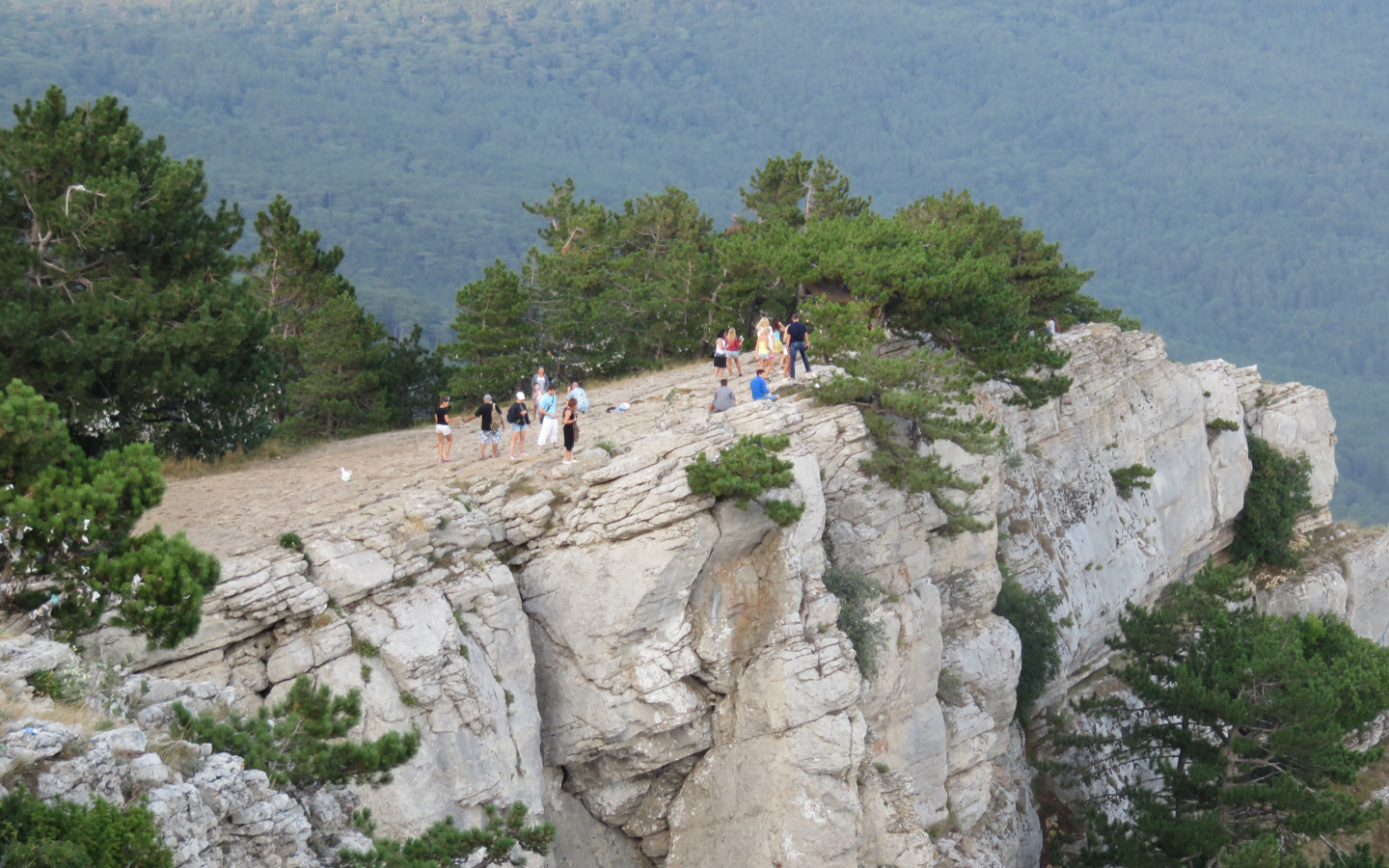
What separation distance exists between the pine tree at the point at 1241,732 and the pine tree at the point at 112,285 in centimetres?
2638

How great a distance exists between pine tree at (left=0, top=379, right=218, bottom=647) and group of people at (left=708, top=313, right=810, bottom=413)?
54.7ft

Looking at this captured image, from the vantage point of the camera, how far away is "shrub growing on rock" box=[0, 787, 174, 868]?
9.91m

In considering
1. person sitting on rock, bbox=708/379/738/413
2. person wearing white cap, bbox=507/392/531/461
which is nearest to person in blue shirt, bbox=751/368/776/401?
person sitting on rock, bbox=708/379/738/413

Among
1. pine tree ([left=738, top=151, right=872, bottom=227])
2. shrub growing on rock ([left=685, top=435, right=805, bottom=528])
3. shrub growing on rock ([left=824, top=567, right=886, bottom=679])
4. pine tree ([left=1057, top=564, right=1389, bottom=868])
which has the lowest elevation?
pine tree ([left=1057, top=564, right=1389, bottom=868])

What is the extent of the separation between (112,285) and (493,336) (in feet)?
43.7

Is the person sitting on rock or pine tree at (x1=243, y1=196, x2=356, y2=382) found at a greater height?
pine tree at (x1=243, y1=196, x2=356, y2=382)

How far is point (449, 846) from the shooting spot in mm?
15328

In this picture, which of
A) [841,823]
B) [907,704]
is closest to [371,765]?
[841,823]

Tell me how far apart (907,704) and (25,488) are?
72.9ft

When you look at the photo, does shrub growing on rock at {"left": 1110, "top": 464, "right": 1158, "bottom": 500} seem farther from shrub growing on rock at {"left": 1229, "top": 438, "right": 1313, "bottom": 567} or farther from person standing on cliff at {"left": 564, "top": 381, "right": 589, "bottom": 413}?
person standing on cliff at {"left": 564, "top": 381, "right": 589, "bottom": 413}

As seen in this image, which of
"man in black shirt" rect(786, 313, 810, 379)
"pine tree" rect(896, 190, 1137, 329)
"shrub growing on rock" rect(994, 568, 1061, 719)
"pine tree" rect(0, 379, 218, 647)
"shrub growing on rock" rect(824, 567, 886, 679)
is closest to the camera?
"pine tree" rect(0, 379, 218, 647)

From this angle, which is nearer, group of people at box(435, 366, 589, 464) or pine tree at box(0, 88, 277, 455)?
pine tree at box(0, 88, 277, 455)

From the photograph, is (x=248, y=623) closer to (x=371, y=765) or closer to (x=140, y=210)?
(x=371, y=765)

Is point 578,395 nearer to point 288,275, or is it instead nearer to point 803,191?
point 288,275
